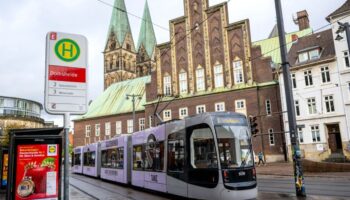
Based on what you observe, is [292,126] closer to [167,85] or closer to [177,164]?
[177,164]

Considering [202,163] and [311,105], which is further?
[311,105]

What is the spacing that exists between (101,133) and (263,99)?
3127 centimetres

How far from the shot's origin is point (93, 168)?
2748 cm

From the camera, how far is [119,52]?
82.1 metres

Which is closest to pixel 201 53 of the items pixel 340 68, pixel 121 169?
pixel 340 68

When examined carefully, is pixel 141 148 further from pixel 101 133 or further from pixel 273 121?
pixel 101 133

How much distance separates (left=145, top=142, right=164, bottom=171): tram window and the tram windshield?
4.11m

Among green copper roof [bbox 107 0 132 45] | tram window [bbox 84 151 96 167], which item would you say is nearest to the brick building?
tram window [bbox 84 151 96 167]

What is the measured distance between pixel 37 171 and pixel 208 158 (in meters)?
7.35

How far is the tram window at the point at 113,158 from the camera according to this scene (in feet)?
67.7

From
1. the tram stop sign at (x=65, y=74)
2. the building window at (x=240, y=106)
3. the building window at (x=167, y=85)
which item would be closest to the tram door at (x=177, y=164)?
the tram stop sign at (x=65, y=74)

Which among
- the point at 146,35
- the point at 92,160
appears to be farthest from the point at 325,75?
the point at 146,35

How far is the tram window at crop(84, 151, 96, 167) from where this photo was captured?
27659 millimetres

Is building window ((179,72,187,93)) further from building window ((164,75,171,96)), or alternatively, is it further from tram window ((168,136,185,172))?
tram window ((168,136,185,172))
